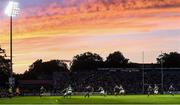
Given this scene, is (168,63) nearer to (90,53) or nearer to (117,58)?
(117,58)

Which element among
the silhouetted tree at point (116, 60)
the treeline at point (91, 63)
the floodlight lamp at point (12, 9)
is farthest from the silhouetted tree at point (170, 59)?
the floodlight lamp at point (12, 9)

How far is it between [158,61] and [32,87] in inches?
1985

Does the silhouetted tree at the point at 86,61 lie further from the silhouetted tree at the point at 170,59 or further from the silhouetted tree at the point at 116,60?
the silhouetted tree at the point at 170,59

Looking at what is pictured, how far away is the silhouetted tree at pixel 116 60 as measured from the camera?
17744 cm

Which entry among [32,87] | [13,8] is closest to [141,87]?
[32,87]

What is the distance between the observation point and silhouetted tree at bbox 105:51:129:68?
177 meters

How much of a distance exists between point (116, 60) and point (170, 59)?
18.8m

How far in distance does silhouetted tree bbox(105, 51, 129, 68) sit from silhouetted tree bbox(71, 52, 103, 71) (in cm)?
292

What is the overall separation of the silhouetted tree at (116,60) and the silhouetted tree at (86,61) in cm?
292

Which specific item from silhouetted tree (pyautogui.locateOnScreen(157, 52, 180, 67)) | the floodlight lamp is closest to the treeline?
silhouetted tree (pyautogui.locateOnScreen(157, 52, 180, 67))

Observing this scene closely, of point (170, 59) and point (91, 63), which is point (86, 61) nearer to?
point (91, 63)

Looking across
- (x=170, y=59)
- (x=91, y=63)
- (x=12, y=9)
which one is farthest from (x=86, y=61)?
(x=12, y=9)

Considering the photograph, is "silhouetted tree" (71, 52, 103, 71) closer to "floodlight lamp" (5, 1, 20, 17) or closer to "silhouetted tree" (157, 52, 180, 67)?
"silhouetted tree" (157, 52, 180, 67)

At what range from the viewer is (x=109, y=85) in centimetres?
12244
